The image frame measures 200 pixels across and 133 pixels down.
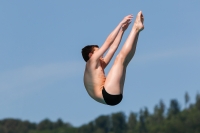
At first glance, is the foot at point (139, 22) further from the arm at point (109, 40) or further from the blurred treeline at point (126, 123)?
the blurred treeline at point (126, 123)

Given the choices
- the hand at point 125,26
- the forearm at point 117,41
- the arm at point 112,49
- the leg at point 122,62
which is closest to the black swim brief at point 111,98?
the leg at point 122,62

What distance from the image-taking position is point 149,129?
152250mm

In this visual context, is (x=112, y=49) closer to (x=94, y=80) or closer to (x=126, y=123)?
(x=94, y=80)

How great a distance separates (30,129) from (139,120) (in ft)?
67.8

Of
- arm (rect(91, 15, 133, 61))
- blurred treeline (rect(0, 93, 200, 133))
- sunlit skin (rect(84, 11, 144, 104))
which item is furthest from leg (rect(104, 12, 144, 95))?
blurred treeline (rect(0, 93, 200, 133))

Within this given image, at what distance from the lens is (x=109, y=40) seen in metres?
20.2

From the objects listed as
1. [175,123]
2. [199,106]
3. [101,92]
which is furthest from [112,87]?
[199,106]

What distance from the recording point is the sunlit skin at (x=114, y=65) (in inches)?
782

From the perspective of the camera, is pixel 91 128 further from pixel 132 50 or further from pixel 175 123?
pixel 132 50

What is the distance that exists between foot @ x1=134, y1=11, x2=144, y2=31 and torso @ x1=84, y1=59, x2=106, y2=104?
54.6 inches

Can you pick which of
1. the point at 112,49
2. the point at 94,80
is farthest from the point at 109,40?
the point at 94,80

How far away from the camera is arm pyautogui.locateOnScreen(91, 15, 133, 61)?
20078mm

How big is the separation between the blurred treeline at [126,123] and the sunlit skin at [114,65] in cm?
12337

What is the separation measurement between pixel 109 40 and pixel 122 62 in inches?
24.9
